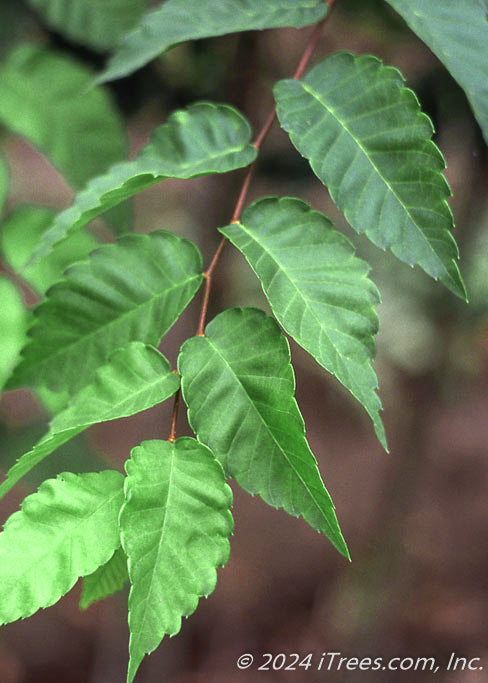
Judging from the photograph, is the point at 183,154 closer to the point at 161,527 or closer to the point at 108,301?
the point at 108,301

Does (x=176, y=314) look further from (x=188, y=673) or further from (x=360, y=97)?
(x=188, y=673)

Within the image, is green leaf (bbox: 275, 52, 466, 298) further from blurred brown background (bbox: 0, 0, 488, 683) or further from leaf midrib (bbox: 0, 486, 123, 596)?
blurred brown background (bbox: 0, 0, 488, 683)

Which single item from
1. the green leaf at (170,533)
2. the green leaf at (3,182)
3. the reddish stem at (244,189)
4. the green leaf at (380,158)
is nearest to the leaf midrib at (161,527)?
the green leaf at (170,533)

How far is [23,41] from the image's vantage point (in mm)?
982

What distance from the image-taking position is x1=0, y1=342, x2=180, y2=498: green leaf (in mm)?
487

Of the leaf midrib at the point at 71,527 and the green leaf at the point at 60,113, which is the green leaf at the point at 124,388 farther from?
the green leaf at the point at 60,113

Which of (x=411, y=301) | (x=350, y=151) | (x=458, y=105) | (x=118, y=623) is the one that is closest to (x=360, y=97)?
(x=350, y=151)

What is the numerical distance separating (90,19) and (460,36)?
0.56m

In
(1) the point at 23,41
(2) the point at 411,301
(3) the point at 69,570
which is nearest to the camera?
(3) the point at 69,570

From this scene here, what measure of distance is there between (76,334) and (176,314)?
9 centimetres

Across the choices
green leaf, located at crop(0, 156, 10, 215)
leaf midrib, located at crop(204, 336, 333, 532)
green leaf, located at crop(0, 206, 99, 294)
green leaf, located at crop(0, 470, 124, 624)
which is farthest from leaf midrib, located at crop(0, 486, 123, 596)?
green leaf, located at crop(0, 156, 10, 215)

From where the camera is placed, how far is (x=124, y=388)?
1.66 ft

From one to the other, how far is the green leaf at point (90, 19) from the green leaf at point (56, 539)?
26.2 inches

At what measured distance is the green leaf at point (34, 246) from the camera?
29.6 inches
